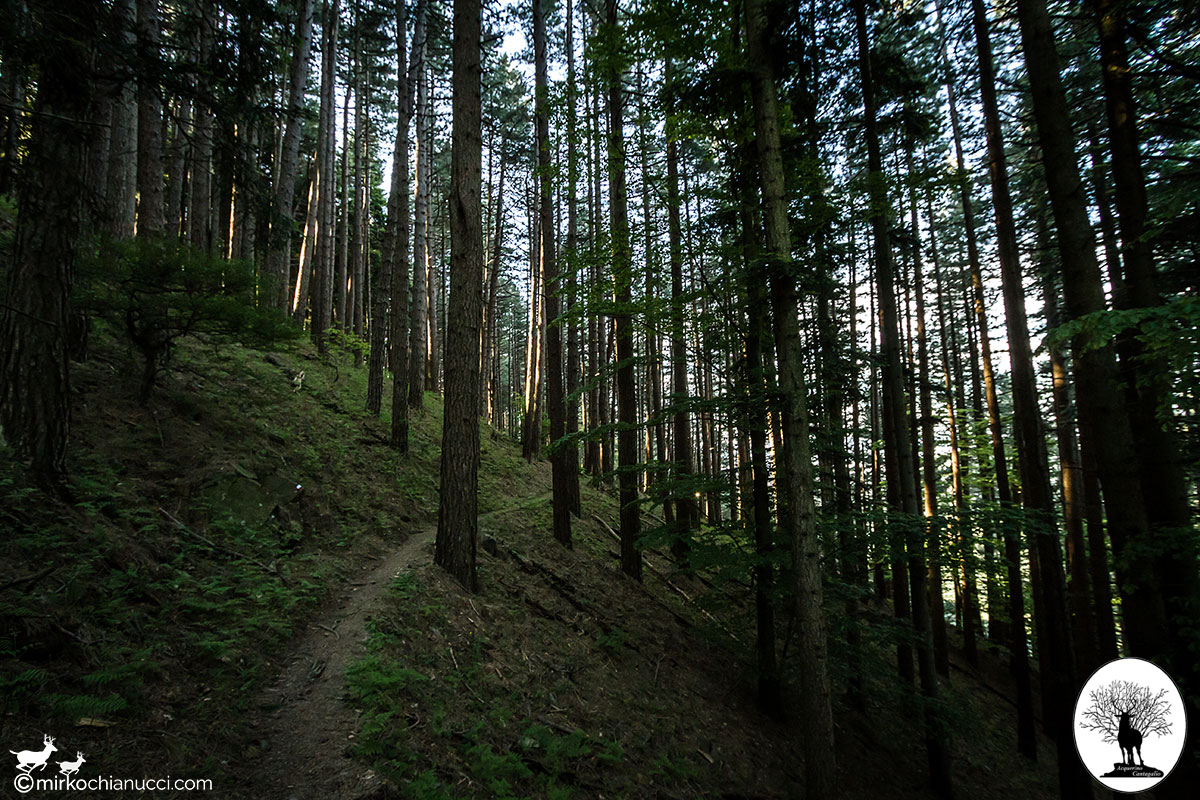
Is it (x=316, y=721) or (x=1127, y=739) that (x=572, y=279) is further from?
(x=1127, y=739)

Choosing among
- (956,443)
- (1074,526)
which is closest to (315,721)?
(1074,526)

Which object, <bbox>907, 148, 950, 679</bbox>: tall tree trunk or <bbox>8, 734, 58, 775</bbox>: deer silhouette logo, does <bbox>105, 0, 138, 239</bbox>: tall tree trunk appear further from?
<bbox>907, 148, 950, 679</bbox>: tall tree trunk

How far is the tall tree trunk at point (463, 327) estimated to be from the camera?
7023 mm

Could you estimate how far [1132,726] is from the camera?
4523mm

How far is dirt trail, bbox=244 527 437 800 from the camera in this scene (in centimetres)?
346

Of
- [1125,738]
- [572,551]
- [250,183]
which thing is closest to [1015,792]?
[1125,738]

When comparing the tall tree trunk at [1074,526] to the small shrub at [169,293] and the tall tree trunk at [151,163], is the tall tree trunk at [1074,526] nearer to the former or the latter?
the small shrub at [169,293]

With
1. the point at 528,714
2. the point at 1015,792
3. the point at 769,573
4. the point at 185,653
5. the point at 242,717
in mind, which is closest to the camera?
the point at 242,717

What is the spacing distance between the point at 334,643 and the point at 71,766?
2354mm

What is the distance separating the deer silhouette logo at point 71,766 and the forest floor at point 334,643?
0.30ft

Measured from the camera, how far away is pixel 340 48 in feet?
71.9

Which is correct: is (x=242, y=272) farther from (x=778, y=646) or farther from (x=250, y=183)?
(x=778, y=646)

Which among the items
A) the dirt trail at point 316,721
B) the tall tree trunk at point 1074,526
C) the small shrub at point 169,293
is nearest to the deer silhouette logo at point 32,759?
the dirt trail at point 316,721

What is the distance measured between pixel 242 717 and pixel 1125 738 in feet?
25.5
